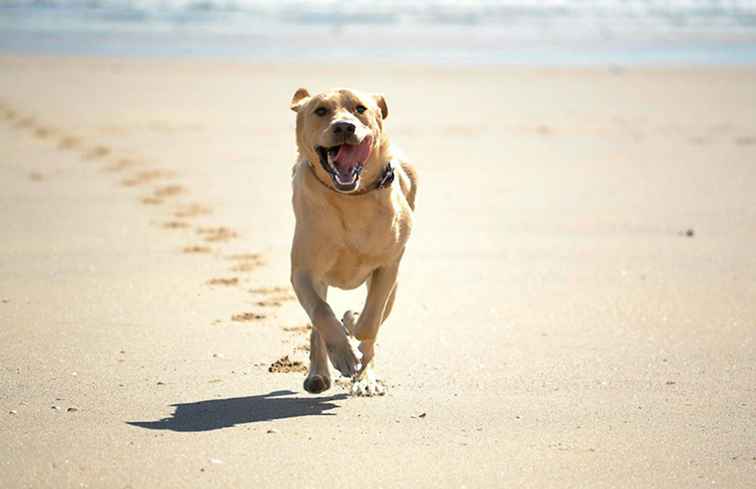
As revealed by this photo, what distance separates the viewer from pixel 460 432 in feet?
16.4

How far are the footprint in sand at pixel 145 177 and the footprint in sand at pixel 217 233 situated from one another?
2532mm

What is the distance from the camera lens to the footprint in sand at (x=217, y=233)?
31.3 feet

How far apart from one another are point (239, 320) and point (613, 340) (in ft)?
7.29

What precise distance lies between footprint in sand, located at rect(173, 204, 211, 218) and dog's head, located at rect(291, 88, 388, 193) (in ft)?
16.8

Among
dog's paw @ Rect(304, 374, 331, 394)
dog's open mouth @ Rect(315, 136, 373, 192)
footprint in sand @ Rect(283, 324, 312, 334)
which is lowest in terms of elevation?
footprint in sand @ Rect(283, 324, 312, 334)

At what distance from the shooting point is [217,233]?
32.1ft

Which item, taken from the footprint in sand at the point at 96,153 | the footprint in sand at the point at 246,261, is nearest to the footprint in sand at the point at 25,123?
the footprint in sand at the point at 96,153

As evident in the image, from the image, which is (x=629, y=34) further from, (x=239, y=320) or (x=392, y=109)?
(x=239, y=320)

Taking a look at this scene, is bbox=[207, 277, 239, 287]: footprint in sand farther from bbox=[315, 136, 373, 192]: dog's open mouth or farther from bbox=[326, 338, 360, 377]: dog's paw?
bbox=[326, 338, 360, 377]: dog's paw

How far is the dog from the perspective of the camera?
530 cm

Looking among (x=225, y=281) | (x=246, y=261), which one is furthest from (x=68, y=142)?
(x=225, y=281)

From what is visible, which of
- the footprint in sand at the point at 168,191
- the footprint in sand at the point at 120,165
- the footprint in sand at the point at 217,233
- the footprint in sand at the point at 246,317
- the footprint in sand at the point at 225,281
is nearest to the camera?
the footprint in sand at the point at 246,317

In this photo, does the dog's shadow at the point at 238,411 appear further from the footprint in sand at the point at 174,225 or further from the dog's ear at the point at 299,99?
the footprint in sand at the point at 174,225

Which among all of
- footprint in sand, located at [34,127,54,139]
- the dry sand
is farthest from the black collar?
footprint in sand, located at [34,127,54,139]
